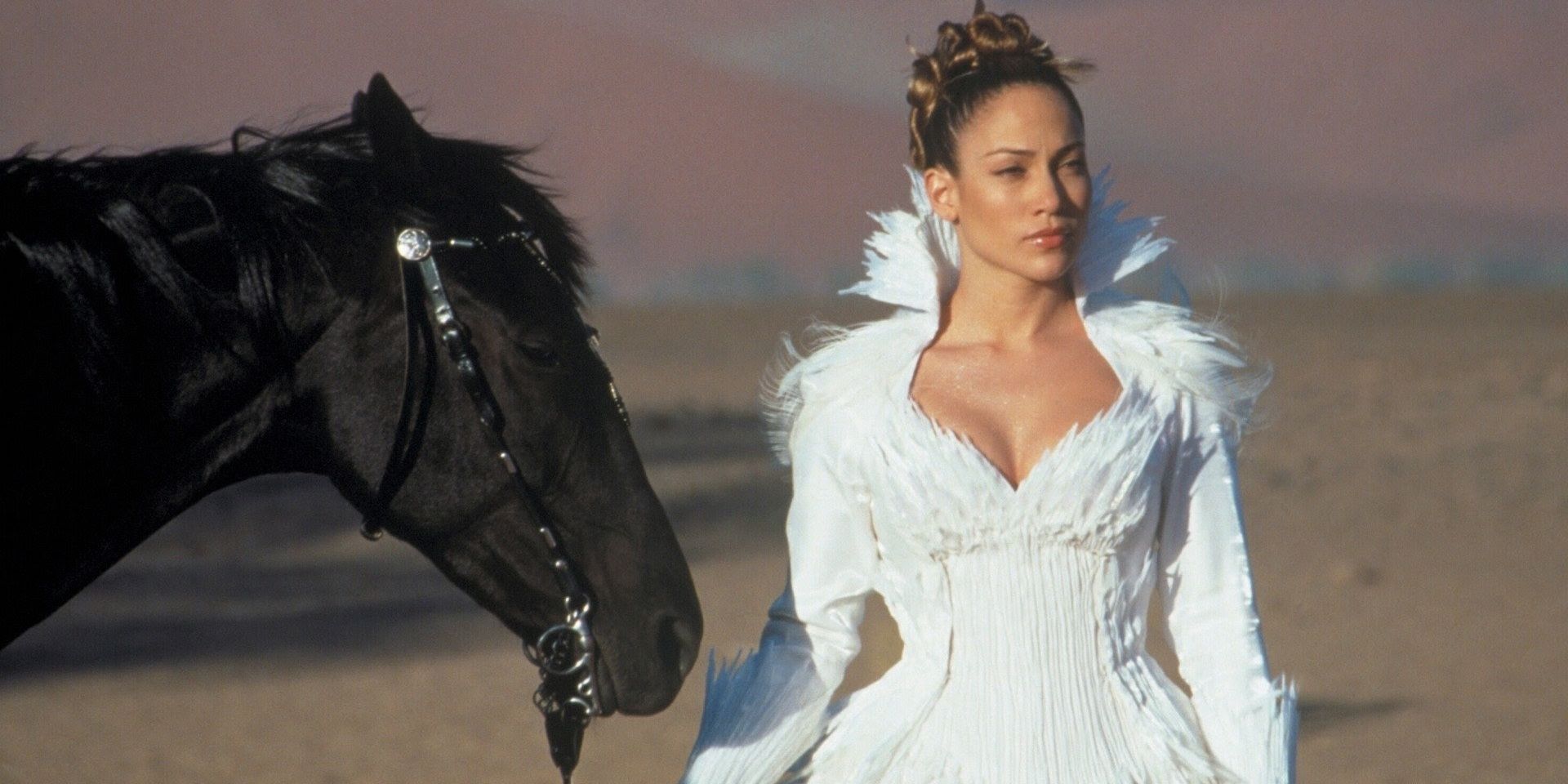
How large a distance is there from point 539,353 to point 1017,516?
754 millimetres

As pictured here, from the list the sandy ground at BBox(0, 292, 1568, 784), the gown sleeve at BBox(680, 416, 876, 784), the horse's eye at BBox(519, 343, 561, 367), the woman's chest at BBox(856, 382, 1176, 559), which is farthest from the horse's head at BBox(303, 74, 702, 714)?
the sandy ground at BBox(0, 292, 1568, 784)

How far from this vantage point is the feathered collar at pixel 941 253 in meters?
3.22

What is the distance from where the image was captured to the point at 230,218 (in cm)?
296

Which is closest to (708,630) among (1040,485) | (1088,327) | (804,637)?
(804,637)

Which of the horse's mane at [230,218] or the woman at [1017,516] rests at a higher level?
the horse's mane at [230,218]

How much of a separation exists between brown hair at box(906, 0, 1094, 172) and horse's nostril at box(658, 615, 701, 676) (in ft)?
2.70

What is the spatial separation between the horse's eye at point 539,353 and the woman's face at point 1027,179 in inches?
26.8

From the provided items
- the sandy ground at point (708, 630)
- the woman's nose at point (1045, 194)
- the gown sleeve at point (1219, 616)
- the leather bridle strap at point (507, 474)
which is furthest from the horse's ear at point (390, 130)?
the sandy ground at point (708, 630)

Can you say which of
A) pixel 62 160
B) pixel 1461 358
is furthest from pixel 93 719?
pixel 1461 358

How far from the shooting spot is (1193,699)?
308 centimetres

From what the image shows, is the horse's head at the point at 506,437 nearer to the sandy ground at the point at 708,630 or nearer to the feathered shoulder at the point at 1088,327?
the feathered shoulder at the point at 1088,327

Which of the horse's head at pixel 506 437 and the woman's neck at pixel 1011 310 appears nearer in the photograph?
the horse's head at pixel 506 437

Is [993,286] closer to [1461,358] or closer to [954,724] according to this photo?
[954,724]

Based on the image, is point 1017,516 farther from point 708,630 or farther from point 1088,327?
point 708,630
